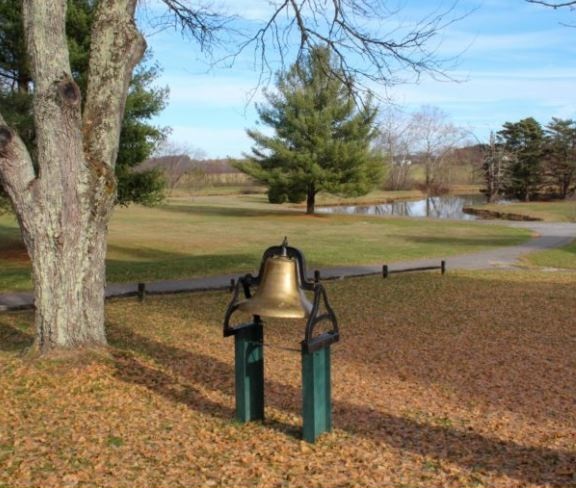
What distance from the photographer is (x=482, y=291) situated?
49.4 ft

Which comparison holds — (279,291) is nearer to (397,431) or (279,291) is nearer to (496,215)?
(397,431)

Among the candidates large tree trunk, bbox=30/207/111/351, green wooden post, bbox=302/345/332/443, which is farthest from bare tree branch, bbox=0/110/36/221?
green wooden post, bbox=302/345/332/443

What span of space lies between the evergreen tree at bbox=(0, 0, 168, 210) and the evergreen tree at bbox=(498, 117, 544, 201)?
184 feet

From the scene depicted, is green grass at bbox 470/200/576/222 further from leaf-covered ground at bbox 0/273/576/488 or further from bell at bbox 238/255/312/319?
bell at bbox 238/255/312/319

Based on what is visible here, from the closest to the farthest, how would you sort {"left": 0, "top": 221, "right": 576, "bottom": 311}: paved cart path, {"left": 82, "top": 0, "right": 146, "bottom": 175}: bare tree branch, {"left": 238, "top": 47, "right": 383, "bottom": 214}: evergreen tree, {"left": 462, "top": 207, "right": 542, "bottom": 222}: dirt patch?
1. {"left": 82, "top": 0, "right": 146, "bottom": 175}: bare tree branch
2. {"left": 0, "top": 221, "right": 576, "bottom": 311}: paved cart path
3. {"left": 238, "top": 47, "right": 383, "bottom": 214}: evergreen tree
4. {"left": 462, "top": 207, "right": 542, "bottom": 222}: dirt patch

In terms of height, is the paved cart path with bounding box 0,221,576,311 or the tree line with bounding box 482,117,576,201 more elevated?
the tree line with bounding box 482,117,576,201

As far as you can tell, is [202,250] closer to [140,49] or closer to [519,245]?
[519,245]

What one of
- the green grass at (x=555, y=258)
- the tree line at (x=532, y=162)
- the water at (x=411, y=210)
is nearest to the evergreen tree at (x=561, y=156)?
the tree line at (x=532, y=162)

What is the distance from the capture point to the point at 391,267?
20469 mm

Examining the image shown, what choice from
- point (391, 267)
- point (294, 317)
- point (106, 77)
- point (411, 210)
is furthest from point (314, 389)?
point (411, 210)

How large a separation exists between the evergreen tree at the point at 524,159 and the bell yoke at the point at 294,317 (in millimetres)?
70116

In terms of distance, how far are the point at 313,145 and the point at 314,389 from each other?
39853mm

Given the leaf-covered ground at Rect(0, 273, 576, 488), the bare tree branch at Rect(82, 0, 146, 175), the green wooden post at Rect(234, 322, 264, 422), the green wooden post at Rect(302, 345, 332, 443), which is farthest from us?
the bare tree branch at Rect(82, 0, 146, 175)

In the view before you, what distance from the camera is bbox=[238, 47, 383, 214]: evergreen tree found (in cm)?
4381
